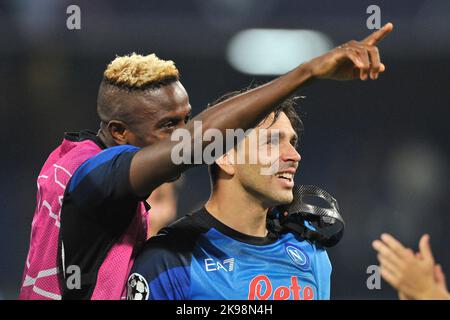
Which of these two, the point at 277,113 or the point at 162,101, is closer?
the point at 162,101

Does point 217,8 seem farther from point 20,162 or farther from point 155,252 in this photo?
point 155,252

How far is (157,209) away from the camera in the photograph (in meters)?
4.31

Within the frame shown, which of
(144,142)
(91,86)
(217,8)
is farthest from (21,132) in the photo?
(144,142)

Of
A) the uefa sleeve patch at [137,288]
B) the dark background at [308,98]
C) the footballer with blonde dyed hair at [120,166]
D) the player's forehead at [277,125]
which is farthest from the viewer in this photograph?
the dark background at [308,98]

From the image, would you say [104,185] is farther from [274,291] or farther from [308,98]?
[308,98]

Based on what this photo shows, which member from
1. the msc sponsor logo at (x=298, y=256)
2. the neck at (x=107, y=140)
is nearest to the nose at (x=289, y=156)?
the msc sponsor logo at (x=298, y=256)

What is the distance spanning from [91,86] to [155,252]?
503 centimetres

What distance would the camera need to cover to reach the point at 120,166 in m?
2.06

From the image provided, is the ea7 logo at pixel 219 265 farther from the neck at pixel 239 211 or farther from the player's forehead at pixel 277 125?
the player's forehead at pixel 277 125

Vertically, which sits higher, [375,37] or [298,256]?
[375,37]

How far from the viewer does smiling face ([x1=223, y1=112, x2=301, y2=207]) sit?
2.58 metres

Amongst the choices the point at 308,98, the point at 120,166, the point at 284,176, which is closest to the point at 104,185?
the point at 120,166

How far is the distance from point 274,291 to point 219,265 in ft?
0.73

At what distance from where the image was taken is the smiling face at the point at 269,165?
2.58 meters
